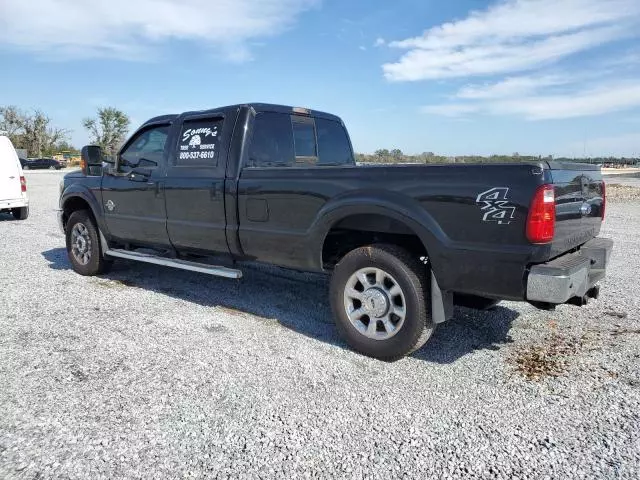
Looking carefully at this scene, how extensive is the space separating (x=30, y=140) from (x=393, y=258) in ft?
258

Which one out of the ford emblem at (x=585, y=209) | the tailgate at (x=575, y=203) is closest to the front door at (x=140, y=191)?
the tailgate at (x=575, y=203)

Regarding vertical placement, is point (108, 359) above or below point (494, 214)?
below

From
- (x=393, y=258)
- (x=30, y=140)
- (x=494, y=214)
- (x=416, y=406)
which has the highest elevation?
(x=30, y=140)

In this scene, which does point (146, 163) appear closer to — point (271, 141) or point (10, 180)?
point (271, 141)

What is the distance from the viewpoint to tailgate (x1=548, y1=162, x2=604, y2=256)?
3.22m

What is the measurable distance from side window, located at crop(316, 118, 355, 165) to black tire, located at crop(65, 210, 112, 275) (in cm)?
317

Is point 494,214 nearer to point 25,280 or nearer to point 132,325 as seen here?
point 132,325

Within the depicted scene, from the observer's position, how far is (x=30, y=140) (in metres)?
68.9

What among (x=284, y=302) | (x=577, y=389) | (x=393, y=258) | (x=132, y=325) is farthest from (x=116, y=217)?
(x=577, y=389)

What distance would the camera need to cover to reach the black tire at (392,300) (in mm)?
3600

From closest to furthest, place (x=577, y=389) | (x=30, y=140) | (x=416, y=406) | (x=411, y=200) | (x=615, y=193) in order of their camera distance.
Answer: (x=416, y=406) → (x=577, y=389) → (x=411, y=200) → (x=615, y=193) → (x=30, y=140)

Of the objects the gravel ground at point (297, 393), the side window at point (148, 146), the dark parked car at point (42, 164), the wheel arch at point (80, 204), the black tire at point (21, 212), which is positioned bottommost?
the gravel ground at point (297, 393)

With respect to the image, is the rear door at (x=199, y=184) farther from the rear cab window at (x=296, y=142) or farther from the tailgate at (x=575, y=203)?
the tailgate at (x=575, y=203)

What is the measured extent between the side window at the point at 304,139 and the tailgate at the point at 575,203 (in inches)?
109
